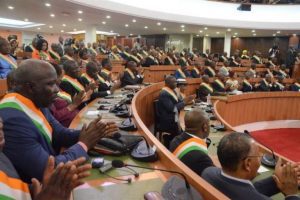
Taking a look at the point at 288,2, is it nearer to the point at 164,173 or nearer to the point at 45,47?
the point at 45,47

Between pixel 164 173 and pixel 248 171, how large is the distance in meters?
0.50

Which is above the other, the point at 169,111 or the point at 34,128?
the point at 34,128

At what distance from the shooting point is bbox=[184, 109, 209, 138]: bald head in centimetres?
243

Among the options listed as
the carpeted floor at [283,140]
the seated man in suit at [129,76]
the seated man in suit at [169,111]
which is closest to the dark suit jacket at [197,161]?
the seated man in suit at [169,111]

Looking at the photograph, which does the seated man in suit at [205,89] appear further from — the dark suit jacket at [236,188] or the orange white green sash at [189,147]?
the dark suit jacket at [236,188]

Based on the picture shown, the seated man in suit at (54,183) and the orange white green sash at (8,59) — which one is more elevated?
the orange white green sash at (8,59)

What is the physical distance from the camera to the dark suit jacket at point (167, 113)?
16.8ft

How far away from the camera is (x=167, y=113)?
16.7 ft

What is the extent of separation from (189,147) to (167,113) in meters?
2.83

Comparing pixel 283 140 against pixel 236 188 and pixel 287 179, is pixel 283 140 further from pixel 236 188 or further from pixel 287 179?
pixel 236 188

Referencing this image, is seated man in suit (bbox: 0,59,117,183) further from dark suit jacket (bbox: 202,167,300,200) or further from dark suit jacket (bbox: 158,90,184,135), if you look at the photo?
dark suit jacket (bbox: 158,90,184,135)

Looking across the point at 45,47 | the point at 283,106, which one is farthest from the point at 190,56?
the point at 45,47

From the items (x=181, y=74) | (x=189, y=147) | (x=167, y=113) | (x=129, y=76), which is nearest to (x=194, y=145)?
(x=189, y=147)

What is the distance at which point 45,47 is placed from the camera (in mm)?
6852
